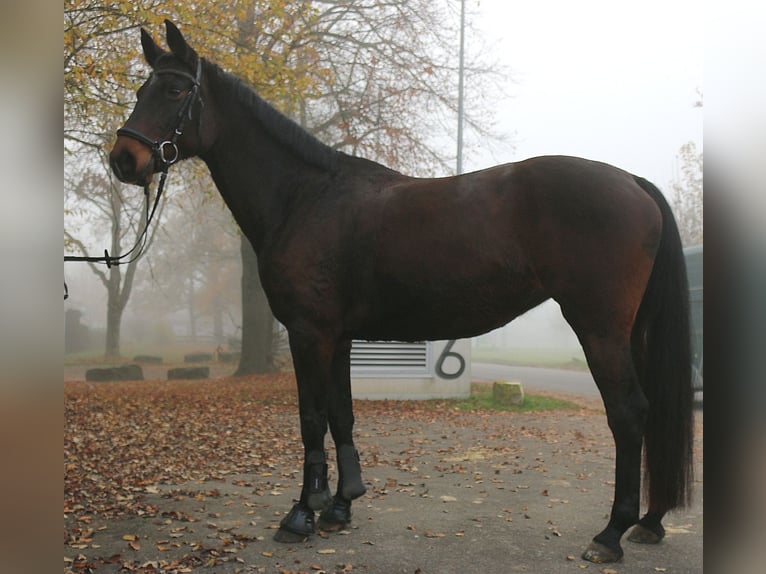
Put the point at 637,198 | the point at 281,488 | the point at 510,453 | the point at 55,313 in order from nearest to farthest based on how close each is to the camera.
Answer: the point at 55,313 < the point at 637,198 < the point at 281,488 < the point at 510,453

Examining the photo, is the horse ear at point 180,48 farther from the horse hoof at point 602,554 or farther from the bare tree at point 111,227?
the horse hoof at point 602,554

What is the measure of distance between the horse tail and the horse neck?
1.59 meters

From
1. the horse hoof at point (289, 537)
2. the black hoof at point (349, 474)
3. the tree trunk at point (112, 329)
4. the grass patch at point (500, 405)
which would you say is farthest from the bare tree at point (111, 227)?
the grass patch at point (500, 405)

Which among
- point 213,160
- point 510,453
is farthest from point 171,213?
point 510,453

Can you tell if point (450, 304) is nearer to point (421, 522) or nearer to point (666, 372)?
point (666, 372)

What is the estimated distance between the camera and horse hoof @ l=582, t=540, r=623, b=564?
2494 mm

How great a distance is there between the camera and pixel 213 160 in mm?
2953

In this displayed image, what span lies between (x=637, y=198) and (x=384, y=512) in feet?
6.52

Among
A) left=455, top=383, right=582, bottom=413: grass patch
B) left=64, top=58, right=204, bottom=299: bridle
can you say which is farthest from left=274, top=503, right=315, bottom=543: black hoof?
left=455, top=383, right=582, bottom=413: grass patch

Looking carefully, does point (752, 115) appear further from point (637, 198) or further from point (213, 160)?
point (213, 160)

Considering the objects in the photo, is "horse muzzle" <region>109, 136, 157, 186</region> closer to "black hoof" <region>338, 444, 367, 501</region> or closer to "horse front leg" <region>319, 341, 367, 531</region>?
"horse front leg" <region>319, 341, 367, 531</region>

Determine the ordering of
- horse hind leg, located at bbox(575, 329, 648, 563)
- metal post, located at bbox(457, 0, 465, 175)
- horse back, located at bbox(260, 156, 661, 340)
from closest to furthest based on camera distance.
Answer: horse hind leg, located at bbox(575, 329, 648, 563), horse back, located at bbox(260, 156, 661, 340), metal post, located at bbox(457, 0, 465, 175)

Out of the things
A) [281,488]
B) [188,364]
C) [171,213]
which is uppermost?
[171,213]

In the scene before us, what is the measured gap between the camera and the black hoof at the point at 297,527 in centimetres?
271
